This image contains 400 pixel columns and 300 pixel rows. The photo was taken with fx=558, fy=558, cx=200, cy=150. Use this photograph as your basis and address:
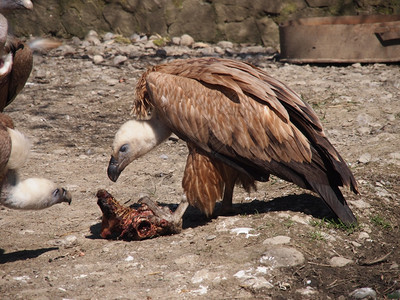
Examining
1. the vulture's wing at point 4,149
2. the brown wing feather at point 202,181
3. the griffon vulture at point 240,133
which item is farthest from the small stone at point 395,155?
the vulture's wing at point 4,149

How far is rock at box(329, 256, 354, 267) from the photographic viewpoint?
3490 millimetres

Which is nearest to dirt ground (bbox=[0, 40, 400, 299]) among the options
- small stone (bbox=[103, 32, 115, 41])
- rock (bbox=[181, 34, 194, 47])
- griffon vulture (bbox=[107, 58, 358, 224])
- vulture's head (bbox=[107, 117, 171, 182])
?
griffon vulture (bbox=[107, 58, 358, 224])

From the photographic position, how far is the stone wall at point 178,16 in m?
9.52

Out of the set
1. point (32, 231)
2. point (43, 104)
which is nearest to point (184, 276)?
point (32, 231)

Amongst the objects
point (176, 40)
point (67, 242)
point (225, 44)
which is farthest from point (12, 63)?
point (225, 44)

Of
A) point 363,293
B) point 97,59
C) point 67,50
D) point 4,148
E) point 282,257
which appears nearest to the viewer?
point 363,293

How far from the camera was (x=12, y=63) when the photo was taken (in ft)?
18.2

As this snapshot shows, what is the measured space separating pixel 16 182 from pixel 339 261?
225 cm

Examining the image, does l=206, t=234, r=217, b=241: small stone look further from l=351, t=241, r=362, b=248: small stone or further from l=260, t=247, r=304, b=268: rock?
l=351, t=241, r=362, b=248: small stone

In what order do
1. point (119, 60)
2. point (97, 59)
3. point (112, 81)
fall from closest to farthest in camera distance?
point (112, 81)
point (119, 60)
point (97, 59)

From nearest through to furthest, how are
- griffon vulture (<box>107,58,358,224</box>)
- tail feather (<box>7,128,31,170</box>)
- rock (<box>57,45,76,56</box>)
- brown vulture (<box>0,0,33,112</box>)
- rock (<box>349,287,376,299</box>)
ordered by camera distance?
rock (<box>349,287,376,299</box>)
tail feather (<box>7,128,31,170</box>)
griffon vulture (<box>107,58,358,224</box>)
brown vulture (<box>0,0,33,112</box>)
rock (<box>57,45,76,56</box>)

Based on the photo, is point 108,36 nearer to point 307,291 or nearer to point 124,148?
point 124,148

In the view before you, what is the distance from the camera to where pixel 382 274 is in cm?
336

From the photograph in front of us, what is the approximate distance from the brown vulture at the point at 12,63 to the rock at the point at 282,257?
10.7ft
